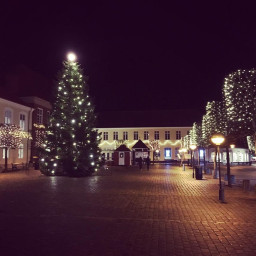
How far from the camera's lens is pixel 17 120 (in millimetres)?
37969

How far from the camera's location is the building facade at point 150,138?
66562 millimetres

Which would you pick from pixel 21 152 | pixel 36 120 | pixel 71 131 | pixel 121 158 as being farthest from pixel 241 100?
pixel 121 158

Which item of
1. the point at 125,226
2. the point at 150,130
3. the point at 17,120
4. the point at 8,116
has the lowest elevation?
the point at 125,226

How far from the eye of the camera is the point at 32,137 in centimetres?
4119

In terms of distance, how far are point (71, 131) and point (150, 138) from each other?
139 feet

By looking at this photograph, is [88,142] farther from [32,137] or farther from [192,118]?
[192,118]

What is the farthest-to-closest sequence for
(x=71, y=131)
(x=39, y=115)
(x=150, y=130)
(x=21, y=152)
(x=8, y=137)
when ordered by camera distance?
(x=150, y=130), (x=39, y=115), (x=21, y=152), (x=8, y=137), (x=71, y=131)

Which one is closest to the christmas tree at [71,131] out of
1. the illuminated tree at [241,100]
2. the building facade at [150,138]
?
the illuminated tree at [241,100]

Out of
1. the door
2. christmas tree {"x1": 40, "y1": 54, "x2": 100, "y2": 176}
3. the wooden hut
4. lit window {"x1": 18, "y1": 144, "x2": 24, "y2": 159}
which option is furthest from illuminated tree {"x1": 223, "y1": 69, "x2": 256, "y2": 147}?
the door

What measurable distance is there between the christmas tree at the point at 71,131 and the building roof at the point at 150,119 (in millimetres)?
41693

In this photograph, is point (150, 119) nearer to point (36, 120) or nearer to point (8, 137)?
point (36, 120)

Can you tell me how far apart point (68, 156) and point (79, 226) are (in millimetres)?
18192

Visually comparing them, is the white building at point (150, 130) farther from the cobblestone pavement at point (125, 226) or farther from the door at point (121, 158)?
the cobblestone pavement at point (125, 226)

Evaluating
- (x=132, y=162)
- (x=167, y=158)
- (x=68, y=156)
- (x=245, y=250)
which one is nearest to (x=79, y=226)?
(x=245, y=250)
